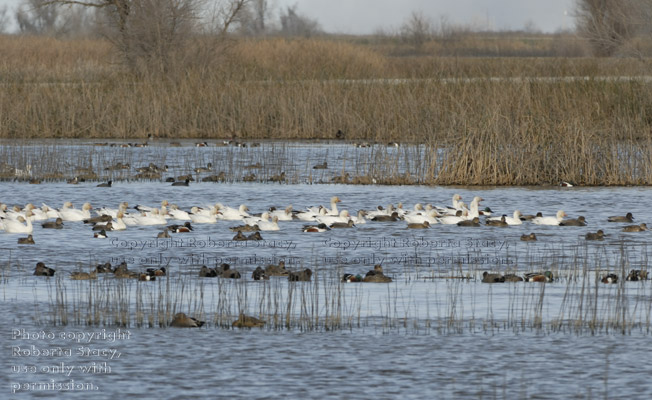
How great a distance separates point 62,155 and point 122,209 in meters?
8.75

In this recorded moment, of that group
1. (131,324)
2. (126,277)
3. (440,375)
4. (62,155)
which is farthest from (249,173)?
(440,375)

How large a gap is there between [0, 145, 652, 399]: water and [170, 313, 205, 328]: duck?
4.6 inches

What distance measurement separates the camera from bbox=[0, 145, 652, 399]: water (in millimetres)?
9055

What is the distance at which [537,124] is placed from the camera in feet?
73.6

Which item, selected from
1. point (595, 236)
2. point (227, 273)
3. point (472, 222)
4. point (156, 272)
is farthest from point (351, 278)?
point (472, 222)

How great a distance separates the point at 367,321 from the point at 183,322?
179 centimetres

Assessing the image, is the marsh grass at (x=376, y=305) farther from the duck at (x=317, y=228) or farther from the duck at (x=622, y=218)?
the duck at (x=622, y=218)

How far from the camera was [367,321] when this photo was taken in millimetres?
11000

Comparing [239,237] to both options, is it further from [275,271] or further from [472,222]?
[472,222]

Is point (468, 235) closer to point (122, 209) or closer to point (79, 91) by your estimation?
point (122, 209)

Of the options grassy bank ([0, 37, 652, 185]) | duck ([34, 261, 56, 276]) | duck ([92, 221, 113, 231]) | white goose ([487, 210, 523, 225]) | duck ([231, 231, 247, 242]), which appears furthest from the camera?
grassy bank ([0, 37, 652, 185])

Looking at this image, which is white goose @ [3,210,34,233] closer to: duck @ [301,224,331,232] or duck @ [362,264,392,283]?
duck @ [301,224,331,232]

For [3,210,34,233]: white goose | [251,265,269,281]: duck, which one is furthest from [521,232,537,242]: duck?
[3,210,34,233]: white goose

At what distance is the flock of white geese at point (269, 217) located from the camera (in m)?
16.9
